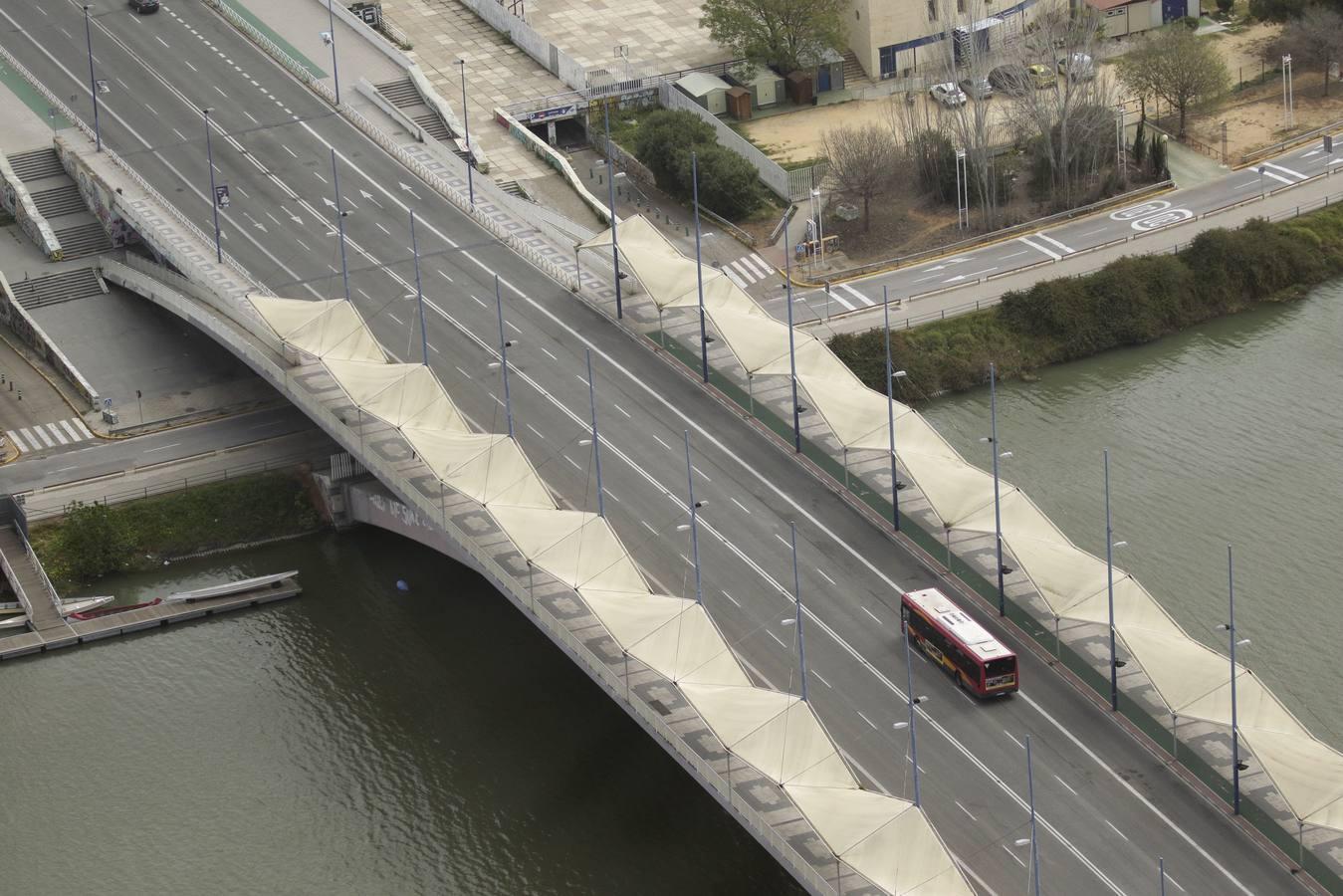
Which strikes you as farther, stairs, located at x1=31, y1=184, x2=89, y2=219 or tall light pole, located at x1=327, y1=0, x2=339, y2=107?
tall light pole, located at x1=327, y1=0, x2=339, y2=107

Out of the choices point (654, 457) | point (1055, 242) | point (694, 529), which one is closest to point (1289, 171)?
point (1055, 242)

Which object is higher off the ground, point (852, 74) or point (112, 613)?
point (852, 74)

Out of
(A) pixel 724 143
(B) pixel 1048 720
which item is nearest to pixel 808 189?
(A) pixel 724 143

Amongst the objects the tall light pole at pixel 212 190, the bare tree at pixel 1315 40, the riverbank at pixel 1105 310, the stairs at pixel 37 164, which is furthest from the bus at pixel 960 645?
the stairs at pixel 37 164

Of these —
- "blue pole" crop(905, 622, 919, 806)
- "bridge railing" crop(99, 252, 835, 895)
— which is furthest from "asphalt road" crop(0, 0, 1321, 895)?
"bridge railing" crop(99, 252, 835, 895)

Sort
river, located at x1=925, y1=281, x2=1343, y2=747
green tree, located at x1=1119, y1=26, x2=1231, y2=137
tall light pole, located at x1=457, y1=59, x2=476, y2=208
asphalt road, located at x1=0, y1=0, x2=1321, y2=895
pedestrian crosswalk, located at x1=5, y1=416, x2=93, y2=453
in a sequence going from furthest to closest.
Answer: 1. green tree, located at x1=1119, y1=26, x2=1231, y2=137
2. tall light pole, located at x1=457, y1=59, x2=476, y2=208
3. pedestrian crosswalk, located at x1=5, y1=416, x2=93, y2=453
4. river, located at x1=925, y1=281, x2=1343, y2=747
5. asphalt road, located at x1=0, y1=0, x2=1321, y2=895

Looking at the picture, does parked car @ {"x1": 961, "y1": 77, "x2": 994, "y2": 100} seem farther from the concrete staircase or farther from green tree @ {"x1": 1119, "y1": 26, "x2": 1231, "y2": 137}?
the concrete staircase

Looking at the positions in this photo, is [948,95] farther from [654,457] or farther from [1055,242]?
[654,457]
